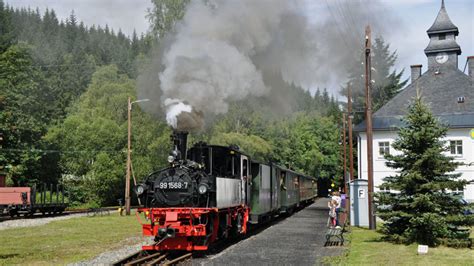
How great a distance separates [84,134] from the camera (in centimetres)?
4622

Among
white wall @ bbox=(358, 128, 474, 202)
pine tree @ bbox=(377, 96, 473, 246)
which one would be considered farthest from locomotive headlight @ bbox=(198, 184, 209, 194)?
white wall @ bbox=(358, 128, 474, 202)

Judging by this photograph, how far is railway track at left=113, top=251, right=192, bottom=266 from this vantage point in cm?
1170

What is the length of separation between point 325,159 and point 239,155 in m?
58.3

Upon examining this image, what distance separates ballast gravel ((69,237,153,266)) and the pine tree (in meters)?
7.40

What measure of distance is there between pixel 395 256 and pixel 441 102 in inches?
1163

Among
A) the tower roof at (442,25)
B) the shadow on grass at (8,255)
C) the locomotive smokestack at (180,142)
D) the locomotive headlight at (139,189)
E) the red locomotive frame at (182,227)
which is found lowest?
the shadow on grass at (8,255)

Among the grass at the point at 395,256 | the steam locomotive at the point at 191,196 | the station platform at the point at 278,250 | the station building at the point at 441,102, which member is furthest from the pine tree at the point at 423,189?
the station building at the point at 441,102

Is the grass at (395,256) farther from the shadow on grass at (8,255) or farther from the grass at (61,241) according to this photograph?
the shadow on grass at (8,255)

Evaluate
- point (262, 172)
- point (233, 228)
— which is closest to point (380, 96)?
point (262, 172)

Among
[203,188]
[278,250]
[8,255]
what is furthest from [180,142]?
[8,255]

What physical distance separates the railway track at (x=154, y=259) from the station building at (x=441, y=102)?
24697mm

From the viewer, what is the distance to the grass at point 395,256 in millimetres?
12367

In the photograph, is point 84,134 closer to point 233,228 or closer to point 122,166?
point 122,166

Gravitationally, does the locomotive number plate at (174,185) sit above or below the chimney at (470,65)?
below
